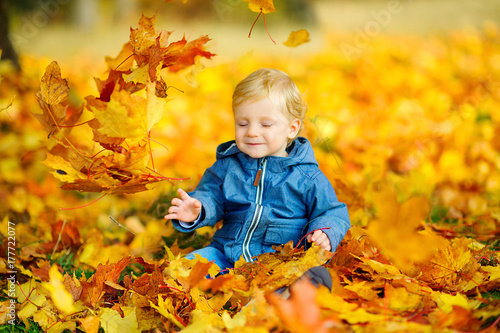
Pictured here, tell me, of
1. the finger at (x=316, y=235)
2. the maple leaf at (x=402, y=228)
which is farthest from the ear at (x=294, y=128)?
the maple leaf at (x=402, y=228)

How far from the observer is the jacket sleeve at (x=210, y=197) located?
163 centimetres

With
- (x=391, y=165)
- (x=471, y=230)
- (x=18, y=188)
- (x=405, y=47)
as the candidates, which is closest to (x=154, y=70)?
(x=471, y=230)

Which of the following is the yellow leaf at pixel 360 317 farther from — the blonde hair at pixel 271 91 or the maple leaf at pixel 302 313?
the blonde hair at pixel 271 91

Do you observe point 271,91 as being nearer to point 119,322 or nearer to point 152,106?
point 152,106

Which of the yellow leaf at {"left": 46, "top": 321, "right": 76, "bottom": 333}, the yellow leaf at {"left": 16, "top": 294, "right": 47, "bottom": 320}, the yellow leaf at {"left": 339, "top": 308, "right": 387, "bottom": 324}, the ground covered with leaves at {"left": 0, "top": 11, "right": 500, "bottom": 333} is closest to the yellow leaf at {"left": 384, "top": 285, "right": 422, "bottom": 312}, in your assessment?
the ground covered with leaves at {"left": 0, "top": 11, "right": 500, "bottom": 333}

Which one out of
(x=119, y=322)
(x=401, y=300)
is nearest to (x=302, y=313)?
(x=401, y=300)

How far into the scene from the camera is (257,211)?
163cm

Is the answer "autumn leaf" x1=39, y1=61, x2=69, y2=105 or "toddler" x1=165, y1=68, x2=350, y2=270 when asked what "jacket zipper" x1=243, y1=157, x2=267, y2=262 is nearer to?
"toddler" x1=165, y1=68, x2=350, y2=270

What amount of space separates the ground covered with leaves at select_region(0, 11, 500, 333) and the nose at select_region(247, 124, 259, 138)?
12.8 inches

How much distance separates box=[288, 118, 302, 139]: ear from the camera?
1703mm

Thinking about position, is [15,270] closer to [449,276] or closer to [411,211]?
[411,211]

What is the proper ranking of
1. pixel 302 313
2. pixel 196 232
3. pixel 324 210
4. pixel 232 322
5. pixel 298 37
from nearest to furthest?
pixel 302 313 < pixel 232 322 < pixel 324 210 < pixel 298 37 < pixel 196 232

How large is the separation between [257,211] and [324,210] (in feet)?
0.85

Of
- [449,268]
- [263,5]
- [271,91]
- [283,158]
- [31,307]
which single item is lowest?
[31,307]
